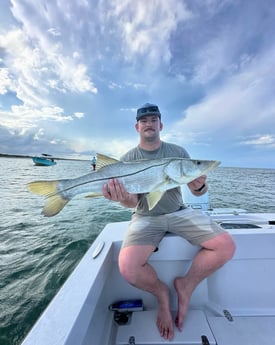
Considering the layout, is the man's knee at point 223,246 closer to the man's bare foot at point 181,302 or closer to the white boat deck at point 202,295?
the white boat deck at point 202,295

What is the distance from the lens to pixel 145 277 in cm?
195

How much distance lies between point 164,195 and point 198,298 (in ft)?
3.93

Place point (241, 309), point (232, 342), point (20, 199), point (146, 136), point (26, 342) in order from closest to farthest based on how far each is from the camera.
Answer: point (26, 342), point (232, 342), point (241, 309), point (146, 136), point (20, 199)

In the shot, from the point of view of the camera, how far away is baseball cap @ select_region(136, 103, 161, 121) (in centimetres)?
273

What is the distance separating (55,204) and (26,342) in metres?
1.12

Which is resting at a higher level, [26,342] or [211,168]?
[211,168]

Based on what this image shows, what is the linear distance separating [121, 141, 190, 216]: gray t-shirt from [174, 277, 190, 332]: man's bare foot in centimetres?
75

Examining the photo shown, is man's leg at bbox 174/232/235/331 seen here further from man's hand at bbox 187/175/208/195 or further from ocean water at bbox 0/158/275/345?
ocean water at bbox 0/158/275/345

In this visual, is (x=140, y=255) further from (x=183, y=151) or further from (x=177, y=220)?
(x=183, y=151)

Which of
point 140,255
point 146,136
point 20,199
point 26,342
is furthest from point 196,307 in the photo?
point 20,199

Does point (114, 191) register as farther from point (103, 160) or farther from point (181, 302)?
point (181, 302)

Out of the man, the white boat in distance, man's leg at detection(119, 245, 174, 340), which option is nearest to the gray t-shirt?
the man

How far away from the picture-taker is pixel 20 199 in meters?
9.87

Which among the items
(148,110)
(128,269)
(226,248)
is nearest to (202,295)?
(226,248)
